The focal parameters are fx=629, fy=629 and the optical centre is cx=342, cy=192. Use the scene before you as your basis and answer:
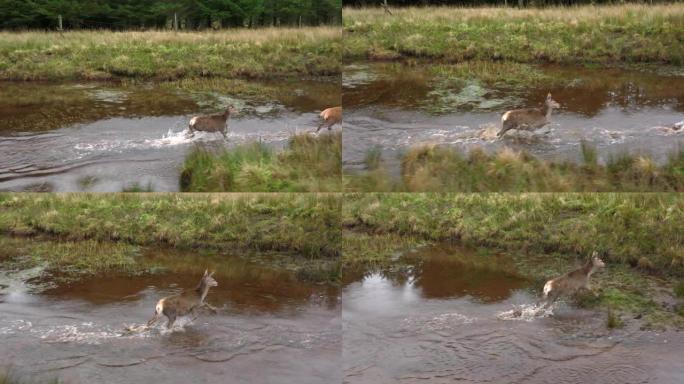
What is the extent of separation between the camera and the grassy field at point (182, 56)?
1455 cm

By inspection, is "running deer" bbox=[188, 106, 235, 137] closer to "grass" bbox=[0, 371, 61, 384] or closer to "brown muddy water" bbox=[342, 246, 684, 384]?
"brown muddy water" bbox=[342, 246, 684, 384]

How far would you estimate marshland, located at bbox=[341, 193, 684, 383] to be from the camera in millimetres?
8734

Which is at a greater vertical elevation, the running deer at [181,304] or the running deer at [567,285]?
the running deer at [567,285]

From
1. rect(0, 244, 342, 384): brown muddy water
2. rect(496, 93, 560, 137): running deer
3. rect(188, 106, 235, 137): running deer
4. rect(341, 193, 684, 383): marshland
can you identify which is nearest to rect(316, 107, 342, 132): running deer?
rect(341, 193, 684, 383): marshland

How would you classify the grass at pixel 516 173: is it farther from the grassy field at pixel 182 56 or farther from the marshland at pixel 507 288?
the grassy field at pixel 182 56

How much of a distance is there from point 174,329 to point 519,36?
9.13 meters

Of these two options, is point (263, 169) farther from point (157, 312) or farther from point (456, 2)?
point (456, 2)

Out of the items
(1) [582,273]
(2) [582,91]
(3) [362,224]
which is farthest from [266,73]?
(1) [582,273]

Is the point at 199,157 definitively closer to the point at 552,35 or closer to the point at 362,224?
the point at 362,224

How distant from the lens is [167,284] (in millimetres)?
11867

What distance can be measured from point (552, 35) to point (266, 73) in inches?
254

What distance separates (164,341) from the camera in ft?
31.7

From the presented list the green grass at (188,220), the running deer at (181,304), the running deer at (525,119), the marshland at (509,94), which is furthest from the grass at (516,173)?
the running deer at (181,304)

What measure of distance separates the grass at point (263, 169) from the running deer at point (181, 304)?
5.64 feet
